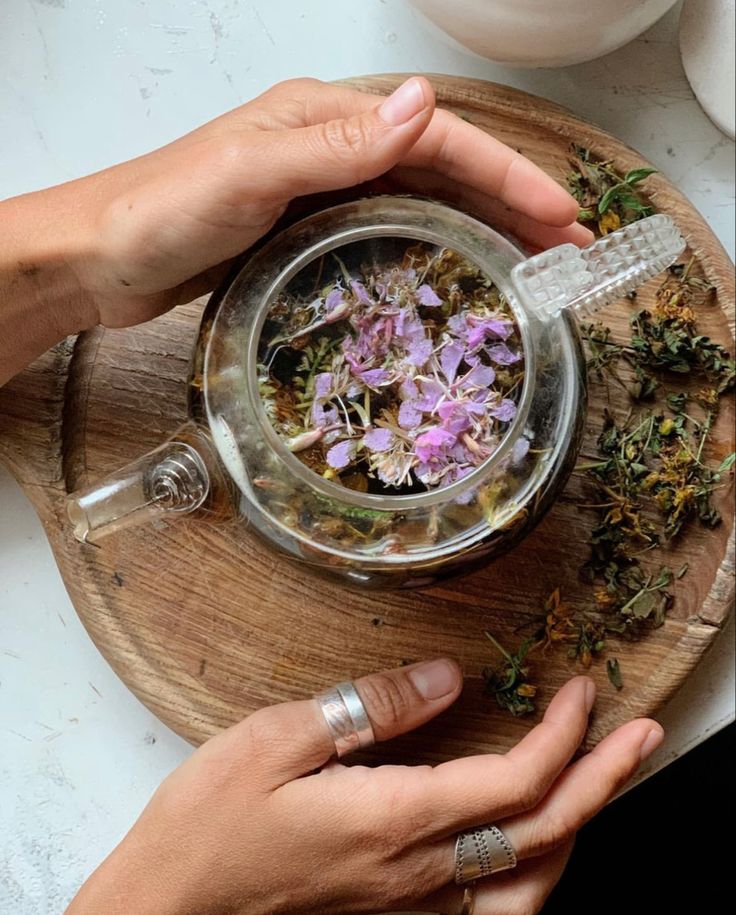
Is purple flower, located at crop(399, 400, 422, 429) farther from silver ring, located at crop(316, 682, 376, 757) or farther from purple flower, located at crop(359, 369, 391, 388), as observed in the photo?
silver ring, located at crop(316, 682, 376, 757)

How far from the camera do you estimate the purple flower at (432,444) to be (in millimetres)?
666

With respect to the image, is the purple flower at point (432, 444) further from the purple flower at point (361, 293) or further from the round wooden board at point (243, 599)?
the round wooden board at point (243, 599)

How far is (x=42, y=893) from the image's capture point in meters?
0.94

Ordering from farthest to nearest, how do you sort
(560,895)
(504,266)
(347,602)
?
(560,895) → (347,602) → (504,266)

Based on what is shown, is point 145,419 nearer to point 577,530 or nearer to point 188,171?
point 188,171

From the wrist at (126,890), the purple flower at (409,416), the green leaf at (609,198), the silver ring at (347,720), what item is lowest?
the wrist at (126,890)

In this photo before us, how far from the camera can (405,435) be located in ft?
2.20

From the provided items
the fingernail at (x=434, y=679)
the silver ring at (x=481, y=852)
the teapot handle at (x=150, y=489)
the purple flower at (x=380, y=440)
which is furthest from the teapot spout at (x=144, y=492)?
the silver ring at (x=481, y=852)

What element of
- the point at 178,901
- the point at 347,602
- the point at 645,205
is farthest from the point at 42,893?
the point at 645,205

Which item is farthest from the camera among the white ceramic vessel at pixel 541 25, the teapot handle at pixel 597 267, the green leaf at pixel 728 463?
the green leaf at pixel 728 463

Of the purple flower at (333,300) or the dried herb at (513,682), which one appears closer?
the purple flower at (333,300)

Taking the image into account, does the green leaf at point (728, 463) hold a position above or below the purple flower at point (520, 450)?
below

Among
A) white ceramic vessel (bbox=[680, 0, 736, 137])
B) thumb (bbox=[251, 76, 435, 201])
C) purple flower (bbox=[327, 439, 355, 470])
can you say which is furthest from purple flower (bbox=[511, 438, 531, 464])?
white ceramic vessel (bbox=[680, 0, 736, 137])

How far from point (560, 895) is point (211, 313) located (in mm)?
911
